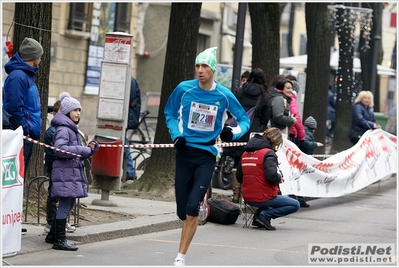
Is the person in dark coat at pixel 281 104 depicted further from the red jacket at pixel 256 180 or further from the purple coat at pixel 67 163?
the purple coat at pixel 67 163

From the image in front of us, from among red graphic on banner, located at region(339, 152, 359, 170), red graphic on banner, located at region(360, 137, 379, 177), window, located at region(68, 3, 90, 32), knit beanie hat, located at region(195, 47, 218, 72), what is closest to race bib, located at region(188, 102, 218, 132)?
knit beanie hat, located at region(195, 47, 218, 72)

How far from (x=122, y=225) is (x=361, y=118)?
885 centimetres

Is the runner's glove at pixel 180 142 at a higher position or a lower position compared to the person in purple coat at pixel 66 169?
higher

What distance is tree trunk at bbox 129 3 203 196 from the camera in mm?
13820

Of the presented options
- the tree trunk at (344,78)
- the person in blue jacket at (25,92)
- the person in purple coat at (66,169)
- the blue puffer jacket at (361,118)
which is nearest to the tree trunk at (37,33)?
the person in blue jacket at (25,92)

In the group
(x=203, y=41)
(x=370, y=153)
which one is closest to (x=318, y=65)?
(x=370, y=153)

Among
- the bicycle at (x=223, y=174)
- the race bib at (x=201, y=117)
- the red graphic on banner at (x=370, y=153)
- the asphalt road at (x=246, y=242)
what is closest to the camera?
the race bib at (x=201, y=117)

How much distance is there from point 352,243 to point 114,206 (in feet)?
10.8

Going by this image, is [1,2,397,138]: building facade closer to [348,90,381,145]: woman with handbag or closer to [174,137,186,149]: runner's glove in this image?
[348,90,381,145]: woman with handbag

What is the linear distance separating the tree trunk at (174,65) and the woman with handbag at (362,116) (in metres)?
5.38

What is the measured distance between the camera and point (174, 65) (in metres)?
13.9

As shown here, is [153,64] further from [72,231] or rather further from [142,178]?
[72,231]

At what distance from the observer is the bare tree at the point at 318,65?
825 inches

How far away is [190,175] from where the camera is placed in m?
8.48
